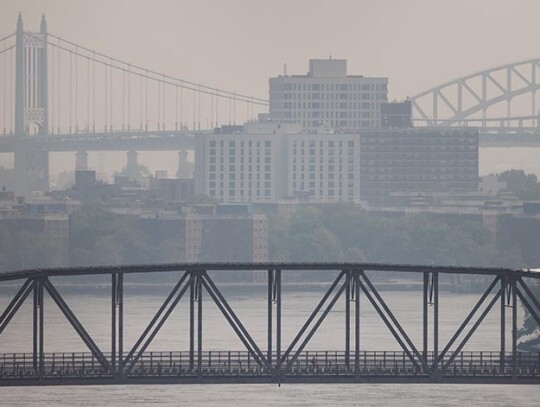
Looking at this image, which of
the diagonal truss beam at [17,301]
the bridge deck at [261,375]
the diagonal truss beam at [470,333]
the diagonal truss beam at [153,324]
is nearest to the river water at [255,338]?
the diagonal truss beam at [470,333]

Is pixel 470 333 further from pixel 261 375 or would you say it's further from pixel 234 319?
pixel 234 319

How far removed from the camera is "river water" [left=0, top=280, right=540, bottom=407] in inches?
4257

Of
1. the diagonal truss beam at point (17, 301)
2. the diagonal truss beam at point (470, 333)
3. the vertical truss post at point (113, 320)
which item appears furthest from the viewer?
the diagonal truss beam at point (470, 333)

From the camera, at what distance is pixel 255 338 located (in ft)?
435

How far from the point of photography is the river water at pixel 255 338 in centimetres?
10812

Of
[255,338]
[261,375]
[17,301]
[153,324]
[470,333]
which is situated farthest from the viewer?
[255,338]

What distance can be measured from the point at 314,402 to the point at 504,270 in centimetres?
2674

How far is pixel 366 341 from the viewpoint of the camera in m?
131

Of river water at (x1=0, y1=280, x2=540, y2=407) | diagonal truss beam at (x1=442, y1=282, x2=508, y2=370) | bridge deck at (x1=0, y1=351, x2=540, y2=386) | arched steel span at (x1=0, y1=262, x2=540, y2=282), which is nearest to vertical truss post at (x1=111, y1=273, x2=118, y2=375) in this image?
bridge deck at (x1=0, y1=351, x2=540, y2=386)

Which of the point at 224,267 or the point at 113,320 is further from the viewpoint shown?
the point at 113,320

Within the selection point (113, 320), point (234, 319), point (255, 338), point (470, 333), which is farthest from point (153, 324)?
point (255, 338)

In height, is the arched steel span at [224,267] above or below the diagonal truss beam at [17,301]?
above

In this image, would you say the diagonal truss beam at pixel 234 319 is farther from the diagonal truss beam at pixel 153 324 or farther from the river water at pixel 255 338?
the river water at pixel 255 338

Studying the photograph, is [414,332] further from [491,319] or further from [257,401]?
[257,401]
